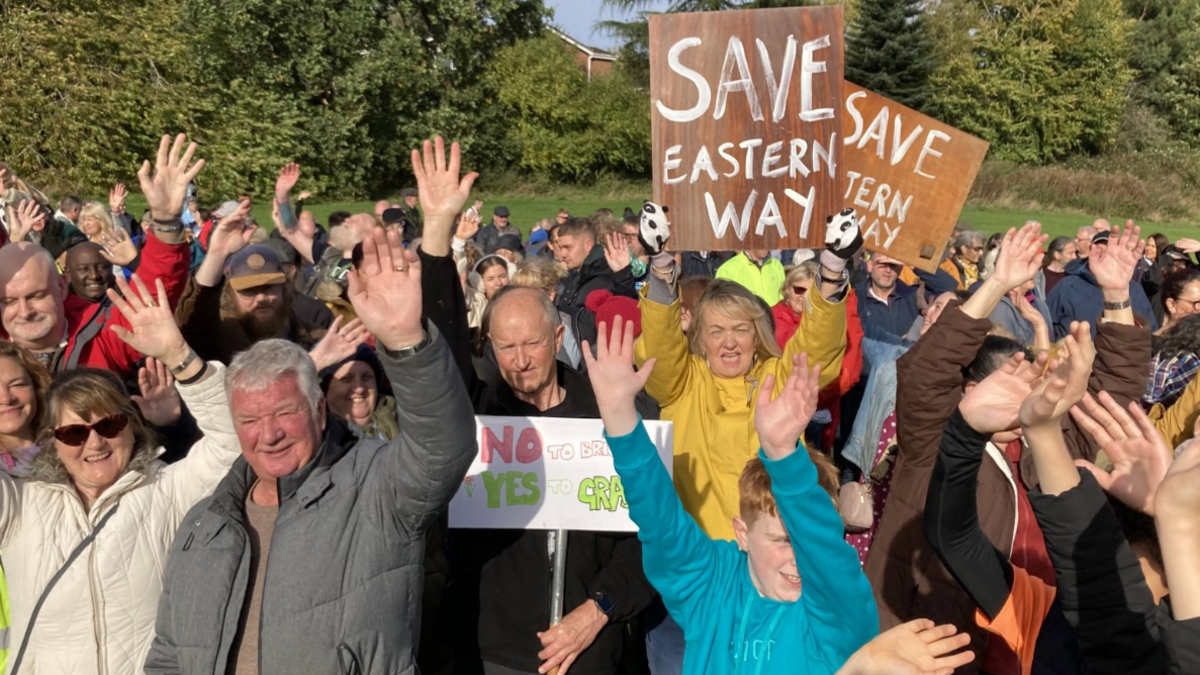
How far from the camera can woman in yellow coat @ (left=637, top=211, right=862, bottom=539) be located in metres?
4.04

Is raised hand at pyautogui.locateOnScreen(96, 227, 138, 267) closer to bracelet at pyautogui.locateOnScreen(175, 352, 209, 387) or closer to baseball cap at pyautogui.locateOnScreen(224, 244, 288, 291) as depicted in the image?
baseball cap at pyautogui.locateOnScreen(224, 244, 288, 291)

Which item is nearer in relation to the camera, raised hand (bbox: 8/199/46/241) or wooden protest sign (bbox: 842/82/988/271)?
wooden protest sign (bbox: 842/82/988/271)

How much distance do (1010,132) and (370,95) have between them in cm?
2742

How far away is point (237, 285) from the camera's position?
4930 mm

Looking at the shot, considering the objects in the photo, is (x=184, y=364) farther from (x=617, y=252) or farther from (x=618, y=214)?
(x=618, y=214)

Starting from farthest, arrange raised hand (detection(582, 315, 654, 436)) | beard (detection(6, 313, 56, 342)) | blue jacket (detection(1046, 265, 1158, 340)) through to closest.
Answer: blue jacket (detection(1046, 265, 1158, 340)) → beard (detection(6, 313, 56, 342)) → raised hand (detection(582, 315, 654, 436))

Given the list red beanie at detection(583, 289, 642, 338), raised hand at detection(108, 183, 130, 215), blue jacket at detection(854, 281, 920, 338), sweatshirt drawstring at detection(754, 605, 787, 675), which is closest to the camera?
sweatshirt drawstring at detection(754, 605, 787, 675)

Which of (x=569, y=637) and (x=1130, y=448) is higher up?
(x=1130, y=448)

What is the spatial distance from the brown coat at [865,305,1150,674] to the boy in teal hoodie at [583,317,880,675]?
2.78ft

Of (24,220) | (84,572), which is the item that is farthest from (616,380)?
(24,220)

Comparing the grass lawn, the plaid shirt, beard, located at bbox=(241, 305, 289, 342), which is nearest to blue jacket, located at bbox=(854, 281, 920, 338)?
the plaid shirt

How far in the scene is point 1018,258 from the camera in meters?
3.89

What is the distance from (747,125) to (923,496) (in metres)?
2.03

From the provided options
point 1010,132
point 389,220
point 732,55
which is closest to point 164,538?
point 732,55
